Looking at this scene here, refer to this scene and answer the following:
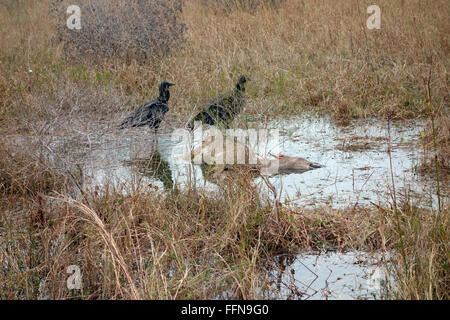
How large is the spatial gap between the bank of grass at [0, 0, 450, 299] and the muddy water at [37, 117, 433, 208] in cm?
17

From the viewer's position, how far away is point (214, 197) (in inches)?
151

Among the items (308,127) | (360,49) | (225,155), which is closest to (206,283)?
(225,155)

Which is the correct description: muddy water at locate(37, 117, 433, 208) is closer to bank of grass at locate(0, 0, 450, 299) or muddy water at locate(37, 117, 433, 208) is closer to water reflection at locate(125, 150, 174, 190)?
water reflection at locate(125, 150, 174, 190)

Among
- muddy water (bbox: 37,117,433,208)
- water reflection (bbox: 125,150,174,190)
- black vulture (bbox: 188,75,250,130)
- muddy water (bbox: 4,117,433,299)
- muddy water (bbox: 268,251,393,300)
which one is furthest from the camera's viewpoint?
black vulture (bbox: 188,75,250,130)

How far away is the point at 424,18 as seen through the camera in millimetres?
8383

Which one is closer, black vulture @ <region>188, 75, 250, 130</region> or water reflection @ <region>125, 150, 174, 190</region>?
water reflection @ <region>125, 150, 174, 190</region>

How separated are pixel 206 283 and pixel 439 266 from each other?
1.26 m

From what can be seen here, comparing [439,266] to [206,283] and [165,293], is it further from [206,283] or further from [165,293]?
[165,293]

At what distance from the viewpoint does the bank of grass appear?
115 inches

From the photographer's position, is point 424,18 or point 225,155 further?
point 424,18

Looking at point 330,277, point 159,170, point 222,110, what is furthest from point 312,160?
point 330,277

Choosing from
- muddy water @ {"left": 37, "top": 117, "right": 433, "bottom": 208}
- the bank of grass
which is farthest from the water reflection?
the bank of grass

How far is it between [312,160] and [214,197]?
1.47 meters

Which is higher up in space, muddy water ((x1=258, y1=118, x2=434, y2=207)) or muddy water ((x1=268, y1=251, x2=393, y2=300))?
muddy water ((x1=258, y1=118, x2=434, y2=207))
